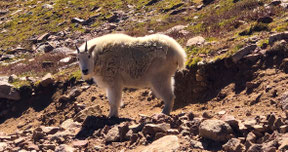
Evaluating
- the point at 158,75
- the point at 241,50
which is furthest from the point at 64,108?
the point at 241,50

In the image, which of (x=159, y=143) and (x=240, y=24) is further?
(x=240, y=24)

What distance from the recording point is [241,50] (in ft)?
37.1

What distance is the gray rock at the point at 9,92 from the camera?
1561 cm

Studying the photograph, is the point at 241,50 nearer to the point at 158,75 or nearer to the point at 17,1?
the point at 158,75

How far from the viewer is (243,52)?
1128 cm

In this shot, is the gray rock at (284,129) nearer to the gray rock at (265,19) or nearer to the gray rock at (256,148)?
the gray rock at (256,148)

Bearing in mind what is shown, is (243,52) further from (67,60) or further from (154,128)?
(67,60)

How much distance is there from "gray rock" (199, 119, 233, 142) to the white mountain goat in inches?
147

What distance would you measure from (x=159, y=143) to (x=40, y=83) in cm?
1075

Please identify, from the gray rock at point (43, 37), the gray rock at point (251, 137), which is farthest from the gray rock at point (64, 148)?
the gray rock at point (43, 37)

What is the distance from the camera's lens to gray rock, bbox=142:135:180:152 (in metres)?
6.10

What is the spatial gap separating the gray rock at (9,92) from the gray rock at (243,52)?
10.0 m

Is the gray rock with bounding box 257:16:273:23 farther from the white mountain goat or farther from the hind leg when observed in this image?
the hind leg

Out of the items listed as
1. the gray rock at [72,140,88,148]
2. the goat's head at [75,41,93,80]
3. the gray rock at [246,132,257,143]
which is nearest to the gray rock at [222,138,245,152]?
the gray rock at [246,132,257,143]
